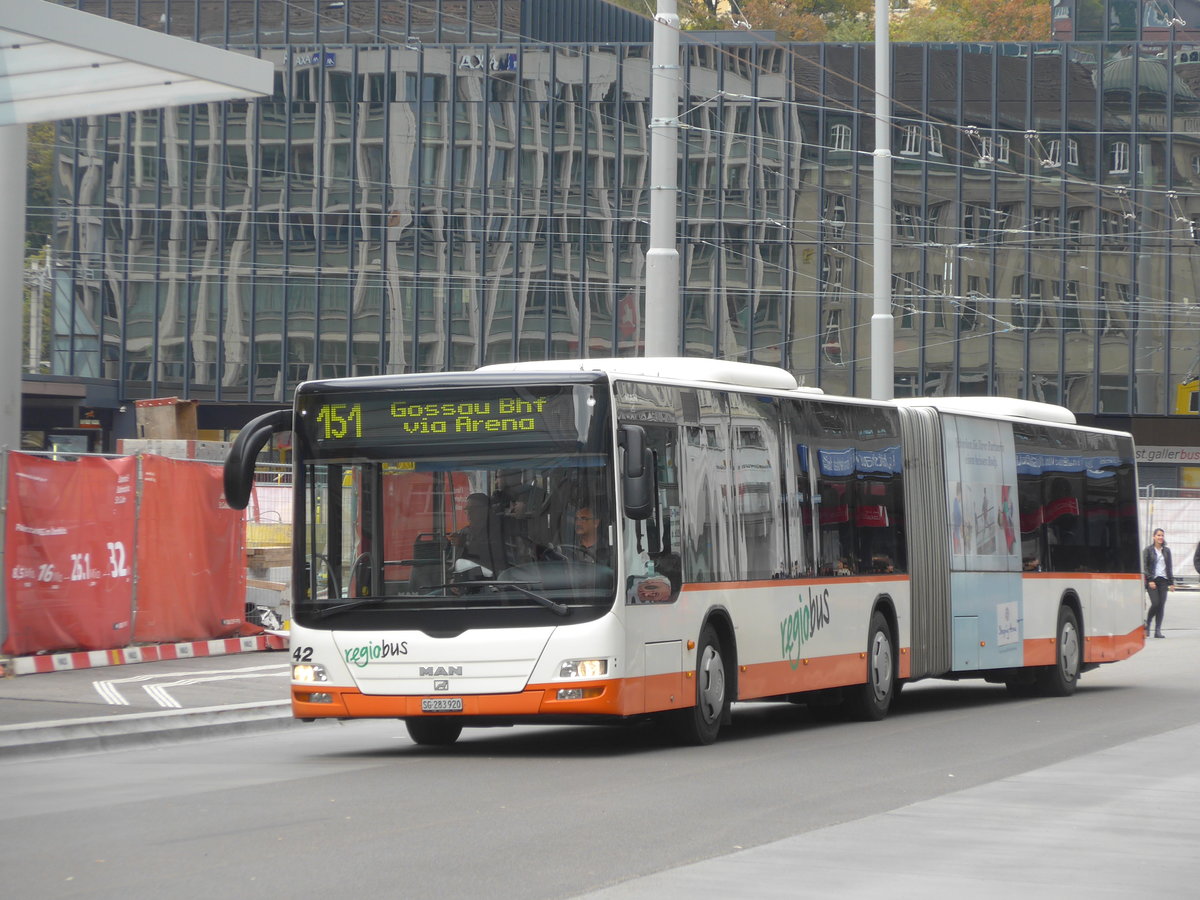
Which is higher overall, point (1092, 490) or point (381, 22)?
point (381, 22)

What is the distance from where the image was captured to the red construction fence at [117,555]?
57.9ft

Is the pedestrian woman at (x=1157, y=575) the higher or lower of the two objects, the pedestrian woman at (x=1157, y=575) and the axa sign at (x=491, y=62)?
the lower

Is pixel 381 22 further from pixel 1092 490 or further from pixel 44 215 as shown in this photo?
pixel 1092 490

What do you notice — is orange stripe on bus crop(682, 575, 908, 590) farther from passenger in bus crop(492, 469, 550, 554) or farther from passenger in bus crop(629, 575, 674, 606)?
passenger in bus crop(492, 469, 550, 554)

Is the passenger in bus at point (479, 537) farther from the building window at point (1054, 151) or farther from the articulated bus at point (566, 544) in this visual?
the building window at point (1054, 151)

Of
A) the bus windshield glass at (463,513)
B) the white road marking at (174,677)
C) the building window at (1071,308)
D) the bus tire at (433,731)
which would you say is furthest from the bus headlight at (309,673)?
the building window at (1071,308)

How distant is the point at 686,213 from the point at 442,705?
4408 centimetres

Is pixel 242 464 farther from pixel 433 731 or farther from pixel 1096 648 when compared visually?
pixel 1096 648

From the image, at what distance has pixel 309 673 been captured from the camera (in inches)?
508

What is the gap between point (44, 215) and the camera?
70375 mm

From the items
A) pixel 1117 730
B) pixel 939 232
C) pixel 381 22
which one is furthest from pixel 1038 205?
pixel 1117 730

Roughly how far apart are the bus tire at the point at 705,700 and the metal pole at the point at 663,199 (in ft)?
19.1

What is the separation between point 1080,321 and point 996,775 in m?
46.5

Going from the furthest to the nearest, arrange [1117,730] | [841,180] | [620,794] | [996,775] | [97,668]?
1. [841,180]
2. [97,668]
3. [1117,730]
4. [996,775]
5. [620,794]
